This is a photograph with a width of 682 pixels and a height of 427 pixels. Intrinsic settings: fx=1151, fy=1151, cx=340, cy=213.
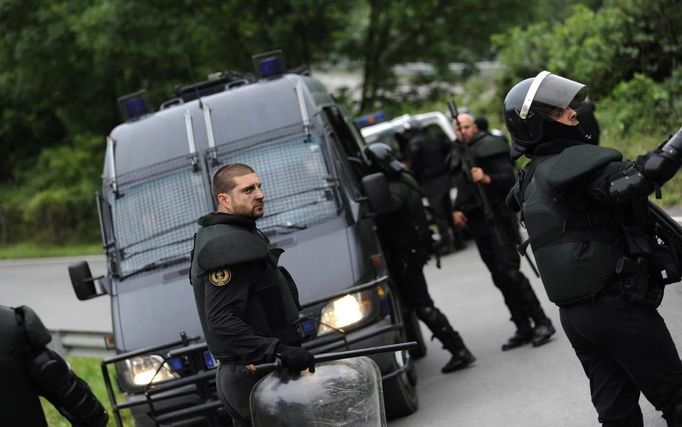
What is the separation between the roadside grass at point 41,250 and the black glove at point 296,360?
835 inches

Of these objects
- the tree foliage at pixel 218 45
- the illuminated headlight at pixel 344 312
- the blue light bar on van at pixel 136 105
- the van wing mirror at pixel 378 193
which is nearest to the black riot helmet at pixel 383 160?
the van wing mirror at pixel 378 193

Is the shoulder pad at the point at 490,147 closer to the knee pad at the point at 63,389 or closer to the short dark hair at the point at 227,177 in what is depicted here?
the short dark hair at the point at 227,177

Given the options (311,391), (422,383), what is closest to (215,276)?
(311,391)

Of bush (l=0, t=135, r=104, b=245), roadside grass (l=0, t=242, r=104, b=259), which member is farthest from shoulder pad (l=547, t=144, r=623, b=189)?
bush (l=0, t=135, r=104, b=245)

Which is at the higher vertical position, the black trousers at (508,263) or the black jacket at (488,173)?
the black jacket at (488,173)

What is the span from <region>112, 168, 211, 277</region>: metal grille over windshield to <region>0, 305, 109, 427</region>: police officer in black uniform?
3.05m

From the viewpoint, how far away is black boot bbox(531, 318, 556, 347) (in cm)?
939

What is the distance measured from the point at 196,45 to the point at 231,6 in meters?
1.56

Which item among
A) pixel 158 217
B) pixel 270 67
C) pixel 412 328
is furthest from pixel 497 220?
pixel 158 217

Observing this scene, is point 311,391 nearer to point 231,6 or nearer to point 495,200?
point 495,200

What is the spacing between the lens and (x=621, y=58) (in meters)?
18.4

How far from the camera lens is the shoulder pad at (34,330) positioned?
185 inches

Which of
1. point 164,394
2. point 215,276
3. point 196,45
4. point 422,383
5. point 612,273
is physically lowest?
point 422,383

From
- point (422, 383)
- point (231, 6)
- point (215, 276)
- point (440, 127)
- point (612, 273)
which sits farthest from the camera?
point (231, 6)
